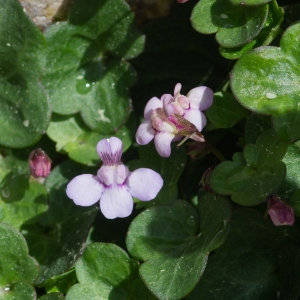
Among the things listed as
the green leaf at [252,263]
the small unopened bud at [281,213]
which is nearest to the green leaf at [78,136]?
the green leaf at [252,263]

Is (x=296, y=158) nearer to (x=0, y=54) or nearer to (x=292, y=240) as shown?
(x=292, y=240)

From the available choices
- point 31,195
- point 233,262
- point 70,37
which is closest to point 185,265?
point 233,262

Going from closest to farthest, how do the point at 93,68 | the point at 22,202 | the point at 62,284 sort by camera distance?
the point at 62,284
the point at 22,202
the point at 93,68

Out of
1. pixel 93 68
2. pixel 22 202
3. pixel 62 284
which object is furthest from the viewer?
pixel 93 68

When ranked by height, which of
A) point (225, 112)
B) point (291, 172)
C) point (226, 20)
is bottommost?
point (291, 172)

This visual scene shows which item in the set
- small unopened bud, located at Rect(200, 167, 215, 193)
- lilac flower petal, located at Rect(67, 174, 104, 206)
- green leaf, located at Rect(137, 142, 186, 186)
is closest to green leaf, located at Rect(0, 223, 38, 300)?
lilac flower petal, located at Rect(67, 174, 104, 206)

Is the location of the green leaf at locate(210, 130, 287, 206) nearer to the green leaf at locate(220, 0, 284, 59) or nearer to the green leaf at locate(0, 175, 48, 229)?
the green leaf at locate(220, 0, 284, 59)

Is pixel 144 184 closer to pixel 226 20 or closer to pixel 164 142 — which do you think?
pixel 164 142

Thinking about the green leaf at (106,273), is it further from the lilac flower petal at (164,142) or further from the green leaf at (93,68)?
the green leaf at (93,68)

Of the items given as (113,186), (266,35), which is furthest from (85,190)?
(266,35)
